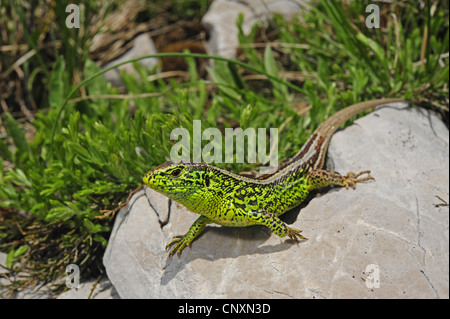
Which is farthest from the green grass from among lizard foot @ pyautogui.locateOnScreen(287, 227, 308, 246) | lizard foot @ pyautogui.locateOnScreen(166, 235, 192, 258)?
lizard foot @ pyautogui.locateOnScreen(287, 227, 308, 246)

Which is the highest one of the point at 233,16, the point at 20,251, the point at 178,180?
the point at 233,16

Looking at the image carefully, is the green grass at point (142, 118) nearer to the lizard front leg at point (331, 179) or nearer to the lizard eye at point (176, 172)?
the lizard front leg at point (331, 179)

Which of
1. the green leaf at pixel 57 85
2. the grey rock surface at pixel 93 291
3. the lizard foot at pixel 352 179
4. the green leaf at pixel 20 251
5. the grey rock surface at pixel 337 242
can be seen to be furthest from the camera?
the green leaf at pixel 57 85

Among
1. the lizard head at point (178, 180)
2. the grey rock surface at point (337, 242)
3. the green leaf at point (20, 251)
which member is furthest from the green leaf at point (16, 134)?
the lizard head at point (178, 180)

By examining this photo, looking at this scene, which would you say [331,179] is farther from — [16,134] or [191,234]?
[16,134]

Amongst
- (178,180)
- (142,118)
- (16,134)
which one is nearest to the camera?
(178,180)

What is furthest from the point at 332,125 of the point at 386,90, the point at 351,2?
the point at 351,2

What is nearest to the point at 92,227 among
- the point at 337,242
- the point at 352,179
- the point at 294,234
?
the point at 294,234
